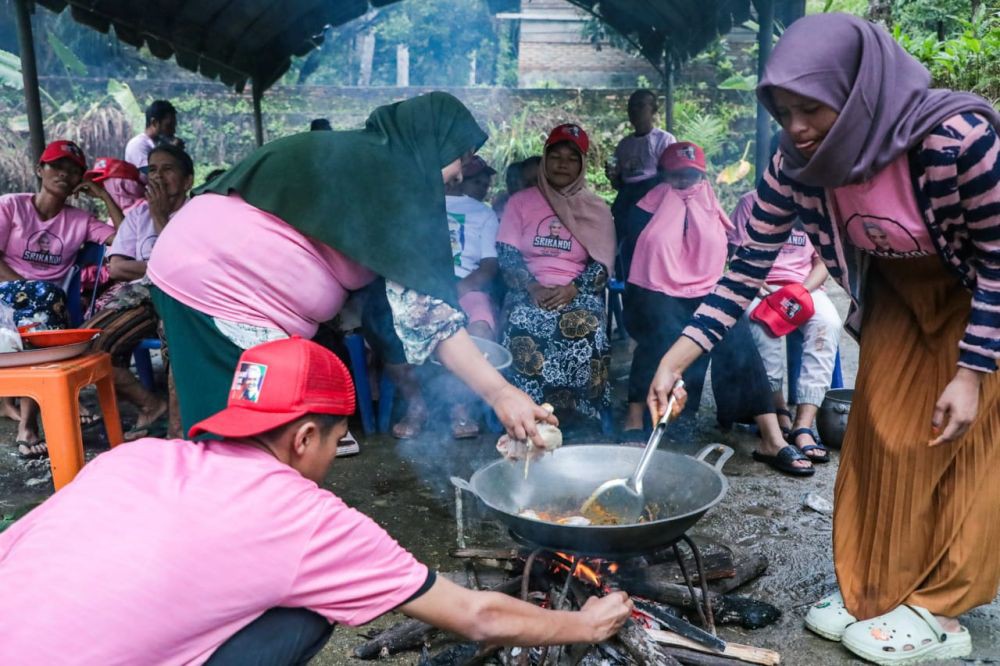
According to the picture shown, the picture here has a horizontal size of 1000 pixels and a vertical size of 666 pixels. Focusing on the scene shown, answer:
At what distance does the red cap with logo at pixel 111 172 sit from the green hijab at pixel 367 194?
3906 millimetres

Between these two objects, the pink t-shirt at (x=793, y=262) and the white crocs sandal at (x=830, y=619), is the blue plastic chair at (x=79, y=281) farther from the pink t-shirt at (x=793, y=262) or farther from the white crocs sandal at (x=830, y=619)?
the white crocs sandal at (x=830, y=619)

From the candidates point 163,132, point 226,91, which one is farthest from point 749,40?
point 163,132

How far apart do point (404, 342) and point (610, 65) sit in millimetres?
18101

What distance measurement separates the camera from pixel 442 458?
510cm

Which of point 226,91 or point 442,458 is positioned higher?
point 226,91

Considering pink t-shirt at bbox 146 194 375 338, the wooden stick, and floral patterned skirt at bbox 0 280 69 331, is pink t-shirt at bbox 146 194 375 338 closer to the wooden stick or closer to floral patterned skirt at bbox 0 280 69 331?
the wooden stick

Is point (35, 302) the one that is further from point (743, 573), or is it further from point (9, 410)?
point (743, 573)

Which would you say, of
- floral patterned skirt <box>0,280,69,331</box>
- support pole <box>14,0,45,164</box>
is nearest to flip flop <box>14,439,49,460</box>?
floral patterned skirt <box>0,280,69,331</box>

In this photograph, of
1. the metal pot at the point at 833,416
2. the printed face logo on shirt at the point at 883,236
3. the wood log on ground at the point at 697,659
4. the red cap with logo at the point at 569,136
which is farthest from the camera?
the red cap with logo at the point at 569,136

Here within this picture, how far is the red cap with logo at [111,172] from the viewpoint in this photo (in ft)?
19.3

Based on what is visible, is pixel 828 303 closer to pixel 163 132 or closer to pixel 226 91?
pixel 163 132

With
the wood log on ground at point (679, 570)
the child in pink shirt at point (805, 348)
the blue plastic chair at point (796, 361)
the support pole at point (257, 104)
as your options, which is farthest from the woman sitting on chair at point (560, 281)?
the support pole at point (257, 104)

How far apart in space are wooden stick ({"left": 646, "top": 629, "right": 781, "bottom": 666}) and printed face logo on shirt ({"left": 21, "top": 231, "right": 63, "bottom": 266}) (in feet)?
16.2

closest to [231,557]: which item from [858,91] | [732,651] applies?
[732,651]
